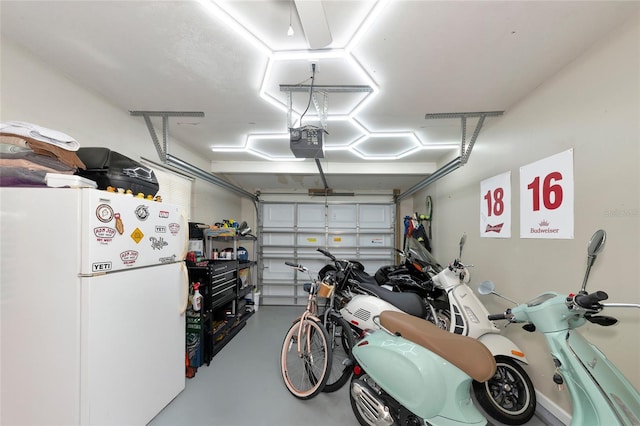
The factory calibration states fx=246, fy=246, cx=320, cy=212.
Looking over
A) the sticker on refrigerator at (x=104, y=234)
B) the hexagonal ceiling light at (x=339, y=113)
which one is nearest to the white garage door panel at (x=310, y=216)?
the hexagonal ceiling light at (x=339, y=113)

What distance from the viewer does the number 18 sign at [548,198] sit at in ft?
5.58

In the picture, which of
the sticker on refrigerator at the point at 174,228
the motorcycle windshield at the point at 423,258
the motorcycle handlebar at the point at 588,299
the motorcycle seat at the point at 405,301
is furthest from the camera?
the motorcycle windshield at the point at 423,258

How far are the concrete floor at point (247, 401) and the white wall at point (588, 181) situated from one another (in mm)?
950

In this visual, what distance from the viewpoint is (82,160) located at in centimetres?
178

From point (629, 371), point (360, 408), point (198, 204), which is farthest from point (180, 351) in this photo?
point (629, 371)

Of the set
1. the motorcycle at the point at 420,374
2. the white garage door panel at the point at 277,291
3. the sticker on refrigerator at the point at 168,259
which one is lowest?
the white garage door panel at the point at 277,291

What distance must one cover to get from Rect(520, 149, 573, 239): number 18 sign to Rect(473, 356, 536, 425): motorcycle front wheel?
1.04m

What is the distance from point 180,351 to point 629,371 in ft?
10.1

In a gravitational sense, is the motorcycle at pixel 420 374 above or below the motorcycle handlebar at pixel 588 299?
below

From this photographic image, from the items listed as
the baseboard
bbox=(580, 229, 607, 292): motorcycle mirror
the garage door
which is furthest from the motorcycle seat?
the garage door

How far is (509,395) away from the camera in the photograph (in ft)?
6.16

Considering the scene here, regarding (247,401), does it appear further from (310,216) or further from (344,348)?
(310,216)

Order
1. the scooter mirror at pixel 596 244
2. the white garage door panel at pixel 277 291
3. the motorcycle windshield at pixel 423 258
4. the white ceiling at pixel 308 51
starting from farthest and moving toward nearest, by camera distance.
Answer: the white garage door panel at pixel 277 291 → the motorcycle windshield at pixel 423 258 → the white ceiling at pixel 308 51 → the scooter mirror at pixel 596 244

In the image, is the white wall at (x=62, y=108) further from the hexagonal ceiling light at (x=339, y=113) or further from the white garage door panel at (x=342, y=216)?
the white garage door panel at (x=342, y=216)
